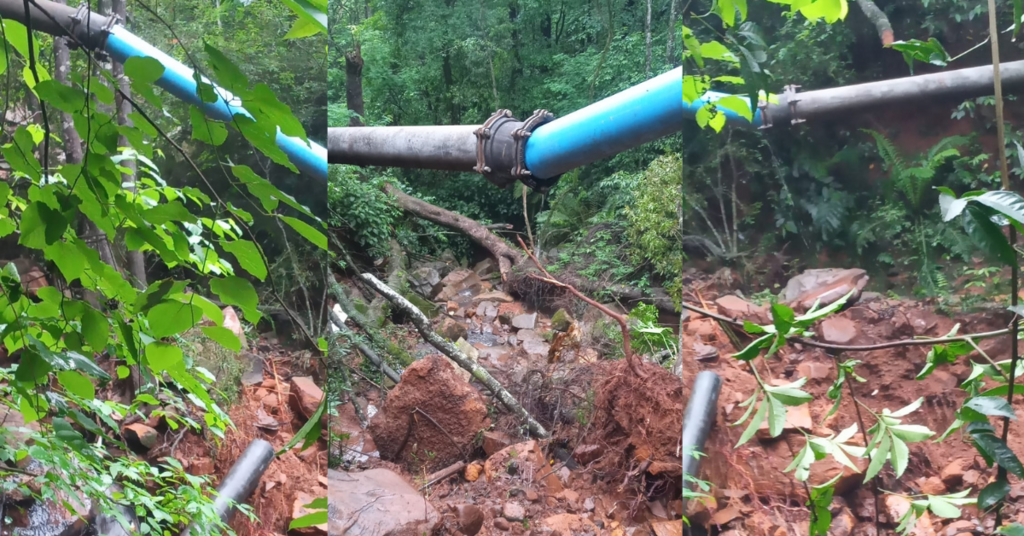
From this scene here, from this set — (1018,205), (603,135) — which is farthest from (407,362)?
(1018,205)

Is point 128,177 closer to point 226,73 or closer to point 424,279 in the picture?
point 424,279

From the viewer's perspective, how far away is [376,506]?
44.2 inches

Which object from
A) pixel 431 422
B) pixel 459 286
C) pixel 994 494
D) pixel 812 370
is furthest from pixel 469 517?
pixel 994 494

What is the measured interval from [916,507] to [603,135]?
608 millimetres

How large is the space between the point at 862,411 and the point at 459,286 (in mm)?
657

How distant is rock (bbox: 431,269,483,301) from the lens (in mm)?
1170

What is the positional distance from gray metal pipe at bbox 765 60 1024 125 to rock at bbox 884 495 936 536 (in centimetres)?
48

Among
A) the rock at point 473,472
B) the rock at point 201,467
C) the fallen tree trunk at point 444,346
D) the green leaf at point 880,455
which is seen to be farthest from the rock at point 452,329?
the green leaf at point 880,455

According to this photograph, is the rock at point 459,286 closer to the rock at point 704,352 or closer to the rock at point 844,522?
the rock at point 704,352

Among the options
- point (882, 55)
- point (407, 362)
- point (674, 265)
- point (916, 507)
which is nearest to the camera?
point (916, 507)

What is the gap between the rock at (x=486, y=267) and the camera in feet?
3.81

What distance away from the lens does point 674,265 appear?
1085mm

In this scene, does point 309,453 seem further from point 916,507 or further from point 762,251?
point 916,507

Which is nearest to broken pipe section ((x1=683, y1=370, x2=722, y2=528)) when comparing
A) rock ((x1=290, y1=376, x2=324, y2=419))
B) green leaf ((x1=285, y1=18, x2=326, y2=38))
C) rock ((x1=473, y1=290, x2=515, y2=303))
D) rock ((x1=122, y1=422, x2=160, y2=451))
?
rock ((x1=473, y1=290, x2=515, y2=303))
